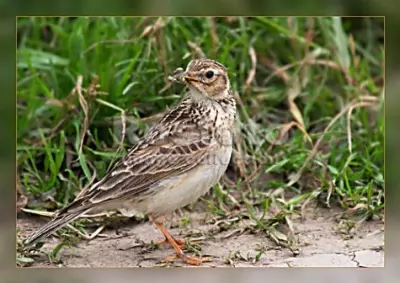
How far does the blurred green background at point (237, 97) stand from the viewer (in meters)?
2.75

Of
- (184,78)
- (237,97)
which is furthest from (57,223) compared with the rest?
(237,97)

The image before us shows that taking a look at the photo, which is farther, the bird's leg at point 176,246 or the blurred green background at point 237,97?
the blurred green background at point 237,97

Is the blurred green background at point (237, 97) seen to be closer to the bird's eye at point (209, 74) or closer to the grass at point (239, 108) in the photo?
the grass at point (239, 108)

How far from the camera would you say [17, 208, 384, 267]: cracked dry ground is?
101 inches

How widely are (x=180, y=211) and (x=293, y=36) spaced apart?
652 mm

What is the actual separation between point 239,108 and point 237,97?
4cm

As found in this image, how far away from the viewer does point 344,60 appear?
3082mm

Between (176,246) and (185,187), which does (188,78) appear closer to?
(185,187)

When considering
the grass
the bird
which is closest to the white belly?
the bird

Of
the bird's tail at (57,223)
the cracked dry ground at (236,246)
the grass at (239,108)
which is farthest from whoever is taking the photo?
the grass at (239,108)

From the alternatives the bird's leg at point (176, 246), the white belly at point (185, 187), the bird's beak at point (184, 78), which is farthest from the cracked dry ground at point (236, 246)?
the bird's beak at point (184, 78)

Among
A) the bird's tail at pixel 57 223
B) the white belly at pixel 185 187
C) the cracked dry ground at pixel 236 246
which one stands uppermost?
the white belly at pixel 185 187

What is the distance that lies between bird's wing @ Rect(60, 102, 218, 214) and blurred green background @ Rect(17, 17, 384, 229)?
7.9 inches

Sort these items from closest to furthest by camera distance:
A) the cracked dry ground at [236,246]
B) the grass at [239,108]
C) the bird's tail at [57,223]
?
the bird's tail at [57,223] → the cracked dry ground at [236,246] → the grass at [239,108]
